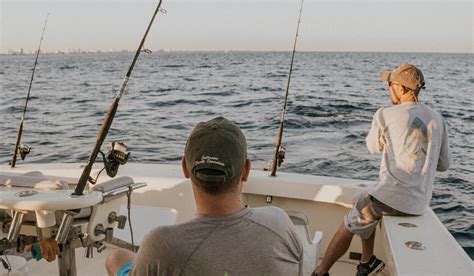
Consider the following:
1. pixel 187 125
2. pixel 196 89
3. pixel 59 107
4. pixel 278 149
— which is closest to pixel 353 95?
pixel 196 89

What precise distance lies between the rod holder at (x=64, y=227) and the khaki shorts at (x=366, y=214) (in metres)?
1.47

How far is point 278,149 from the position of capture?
338 centimetres

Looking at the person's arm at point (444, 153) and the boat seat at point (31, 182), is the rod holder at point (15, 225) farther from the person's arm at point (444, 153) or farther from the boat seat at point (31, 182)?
the person's arm at point (444, 153)

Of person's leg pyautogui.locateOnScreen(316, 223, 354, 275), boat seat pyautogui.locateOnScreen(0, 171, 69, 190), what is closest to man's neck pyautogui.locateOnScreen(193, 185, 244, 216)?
boat seat pyautogui.locateOnScreen(0, 171, 69, 190)

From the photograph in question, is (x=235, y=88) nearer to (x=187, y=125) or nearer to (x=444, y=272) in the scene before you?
(x=187, y=125)

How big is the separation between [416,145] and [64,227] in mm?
1676

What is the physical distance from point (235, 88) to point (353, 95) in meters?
4.74

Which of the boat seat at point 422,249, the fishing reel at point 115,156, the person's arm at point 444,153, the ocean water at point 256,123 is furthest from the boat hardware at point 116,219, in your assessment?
the ocean water at point 256,123

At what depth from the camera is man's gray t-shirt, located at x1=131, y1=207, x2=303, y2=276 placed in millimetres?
1258

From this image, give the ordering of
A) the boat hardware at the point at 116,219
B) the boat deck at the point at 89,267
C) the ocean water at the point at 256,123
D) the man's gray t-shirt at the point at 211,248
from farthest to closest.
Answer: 1. the ocean water at the point at 256,123
2. the boat deck at the point at 89,267
3. the boat hardware at the point at 116,219
4. the man's gray t-shirt at the point at 211,248

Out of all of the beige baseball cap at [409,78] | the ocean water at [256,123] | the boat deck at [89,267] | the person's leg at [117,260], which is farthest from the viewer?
the ocean water at [256,123]

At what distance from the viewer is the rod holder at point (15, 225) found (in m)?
1.98

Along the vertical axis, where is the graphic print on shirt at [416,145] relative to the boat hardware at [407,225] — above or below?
above

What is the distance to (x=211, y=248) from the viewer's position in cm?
126
